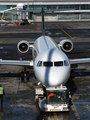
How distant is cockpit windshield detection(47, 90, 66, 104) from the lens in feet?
49.3

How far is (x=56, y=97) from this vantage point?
1509 cm

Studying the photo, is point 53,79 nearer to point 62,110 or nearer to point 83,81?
point 62,110

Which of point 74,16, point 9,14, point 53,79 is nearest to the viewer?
point 53,79

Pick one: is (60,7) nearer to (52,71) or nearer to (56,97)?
(52,71)

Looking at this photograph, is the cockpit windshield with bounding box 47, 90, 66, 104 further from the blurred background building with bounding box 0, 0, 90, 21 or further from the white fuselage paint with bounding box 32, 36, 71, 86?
the blurred background building with bounding box 0, 0, 90, 21

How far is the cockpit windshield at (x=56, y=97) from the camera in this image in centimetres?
1502

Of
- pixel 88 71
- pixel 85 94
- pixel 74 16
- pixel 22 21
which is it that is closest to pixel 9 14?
pixel 22 21

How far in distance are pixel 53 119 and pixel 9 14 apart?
84.4 m

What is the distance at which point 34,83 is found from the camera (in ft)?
69.5

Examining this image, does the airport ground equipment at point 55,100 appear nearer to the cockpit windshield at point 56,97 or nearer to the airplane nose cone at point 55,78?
the cockpit windshield at point 56,97

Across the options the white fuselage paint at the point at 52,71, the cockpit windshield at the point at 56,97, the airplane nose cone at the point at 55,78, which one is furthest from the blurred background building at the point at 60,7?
the cockpit windshield at the point at 56,97

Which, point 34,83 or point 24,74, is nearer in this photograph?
point 34,83

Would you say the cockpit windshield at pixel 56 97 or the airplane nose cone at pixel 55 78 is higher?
the airplane nose cone at pixel 55 78

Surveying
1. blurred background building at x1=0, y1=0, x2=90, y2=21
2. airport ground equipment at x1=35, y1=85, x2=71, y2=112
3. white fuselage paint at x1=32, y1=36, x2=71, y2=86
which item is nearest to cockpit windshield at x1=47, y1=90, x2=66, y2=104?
airport ground equipment at x1=35, y1=85, x2=71, y2=112
